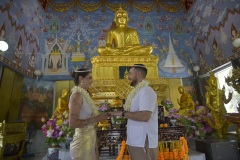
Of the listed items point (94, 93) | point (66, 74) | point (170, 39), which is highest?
point (170, 39)

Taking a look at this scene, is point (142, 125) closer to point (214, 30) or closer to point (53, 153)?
point (53, 153)

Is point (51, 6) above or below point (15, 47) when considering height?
above

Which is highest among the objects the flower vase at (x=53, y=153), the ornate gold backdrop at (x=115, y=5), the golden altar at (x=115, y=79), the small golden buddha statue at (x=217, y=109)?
the ornate gold backdrop at (x=115, y=5)

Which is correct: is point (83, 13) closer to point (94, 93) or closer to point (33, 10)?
point (33, 10)

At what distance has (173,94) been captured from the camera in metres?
5.73

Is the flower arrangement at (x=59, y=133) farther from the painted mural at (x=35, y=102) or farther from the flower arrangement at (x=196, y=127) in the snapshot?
the painted mural at (x=35, y=102)

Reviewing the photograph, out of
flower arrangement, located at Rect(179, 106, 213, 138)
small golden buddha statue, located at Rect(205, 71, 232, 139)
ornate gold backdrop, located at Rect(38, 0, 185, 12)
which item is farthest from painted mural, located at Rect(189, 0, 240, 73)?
flower arrangement, located at Rect(179, 106, 213, 138)

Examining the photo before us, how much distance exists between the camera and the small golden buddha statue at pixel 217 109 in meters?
2.95

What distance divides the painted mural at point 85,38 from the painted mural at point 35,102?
0.37 m

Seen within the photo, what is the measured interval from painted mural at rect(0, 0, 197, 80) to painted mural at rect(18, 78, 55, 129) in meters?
0.37

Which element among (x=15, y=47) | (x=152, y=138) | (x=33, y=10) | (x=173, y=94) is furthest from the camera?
(x=173, y=94)

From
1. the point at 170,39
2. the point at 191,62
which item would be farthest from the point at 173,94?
the point at 170,39

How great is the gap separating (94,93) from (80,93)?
3526mm

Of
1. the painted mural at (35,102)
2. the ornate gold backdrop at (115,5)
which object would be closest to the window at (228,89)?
the ornate gold backdrop at (115,5)
